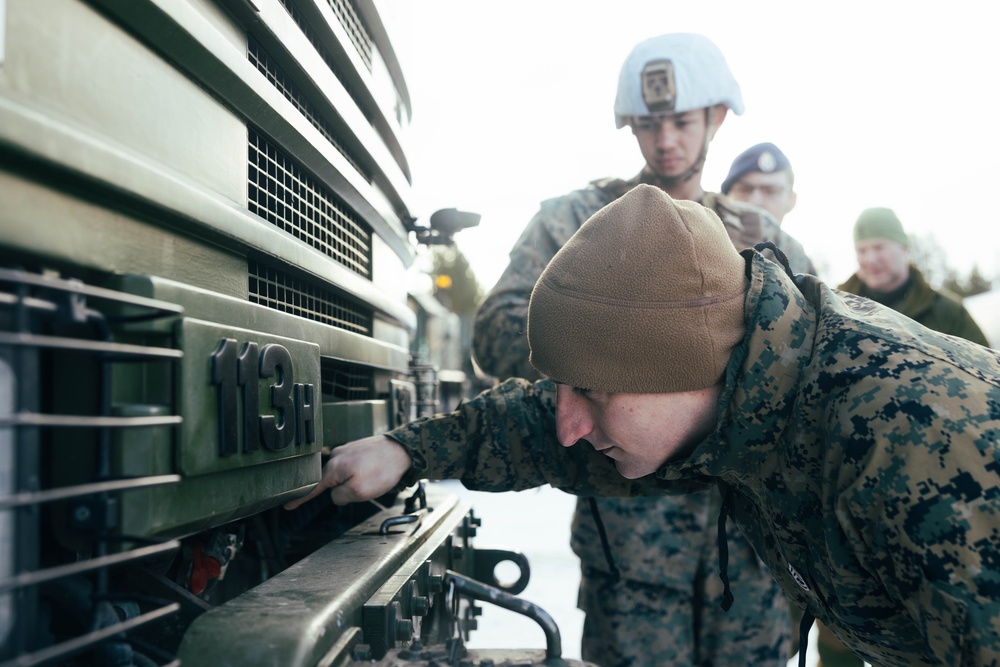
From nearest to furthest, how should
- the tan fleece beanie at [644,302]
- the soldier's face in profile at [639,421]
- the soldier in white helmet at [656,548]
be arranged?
the tan fleece beanie at [644,302]
the soldier's face in profile at [639,421]
the soldier in white helmet at [656,548]

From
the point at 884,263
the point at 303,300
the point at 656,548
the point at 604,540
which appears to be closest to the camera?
the point at 303,300

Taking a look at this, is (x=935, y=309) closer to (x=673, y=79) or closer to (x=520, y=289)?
(x=673, y=79)

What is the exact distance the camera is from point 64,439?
37.6 inches

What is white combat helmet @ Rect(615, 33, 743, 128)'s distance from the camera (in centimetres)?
297

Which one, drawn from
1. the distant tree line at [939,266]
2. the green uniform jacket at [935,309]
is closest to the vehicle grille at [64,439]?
the green uniform jacket at [935,309]

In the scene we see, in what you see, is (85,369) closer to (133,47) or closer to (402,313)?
(133,47)

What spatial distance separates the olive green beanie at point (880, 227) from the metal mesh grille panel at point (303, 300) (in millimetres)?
3384

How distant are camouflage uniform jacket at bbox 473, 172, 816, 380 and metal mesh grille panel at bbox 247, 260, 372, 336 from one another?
72cm

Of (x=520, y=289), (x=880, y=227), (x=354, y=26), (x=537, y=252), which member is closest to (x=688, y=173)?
(x=537, y=252)

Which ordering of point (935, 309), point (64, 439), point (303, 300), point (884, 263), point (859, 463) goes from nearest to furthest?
point (64, 439), point (859, 463), point (303, 300), point (935, 309), point (884, 263)

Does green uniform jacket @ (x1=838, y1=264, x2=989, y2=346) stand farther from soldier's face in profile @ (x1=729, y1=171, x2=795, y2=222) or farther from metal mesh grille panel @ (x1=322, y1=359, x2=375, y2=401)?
metal mesh grille panel @ (x1=322, y1=359, x2=375, y2=401)

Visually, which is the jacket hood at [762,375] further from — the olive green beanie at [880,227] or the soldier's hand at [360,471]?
the olive green beanie at [880,227]

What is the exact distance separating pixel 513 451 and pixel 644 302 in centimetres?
65

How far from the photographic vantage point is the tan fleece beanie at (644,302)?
4.99ft
